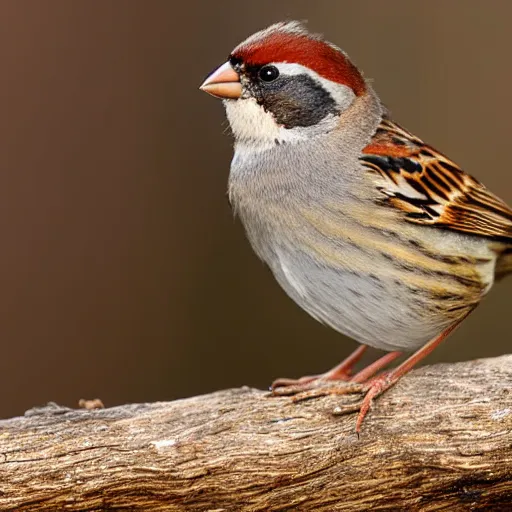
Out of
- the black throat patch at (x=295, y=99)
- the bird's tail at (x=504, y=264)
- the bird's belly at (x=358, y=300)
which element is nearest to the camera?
the bird's belly at (x=358, y=300)

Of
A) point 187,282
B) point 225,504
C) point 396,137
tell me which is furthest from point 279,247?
point 187,282

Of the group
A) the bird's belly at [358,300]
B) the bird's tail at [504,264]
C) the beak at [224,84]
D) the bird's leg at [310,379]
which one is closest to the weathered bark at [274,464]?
the bird's leg at [310,379]

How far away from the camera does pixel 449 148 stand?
252 inches

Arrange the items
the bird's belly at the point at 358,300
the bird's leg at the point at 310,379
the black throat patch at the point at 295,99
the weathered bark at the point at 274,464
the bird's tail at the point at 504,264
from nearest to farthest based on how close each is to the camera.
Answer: the weathered bark at the point at 274,464 → the bird's belly at the point at 358,300 → the black throat patch at the point at 295,99 → the bird's leg at the point at 310,379 → the bird's tail at the point at 504,264

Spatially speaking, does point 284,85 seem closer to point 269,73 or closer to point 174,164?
point 269,73

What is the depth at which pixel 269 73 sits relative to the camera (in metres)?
3.93

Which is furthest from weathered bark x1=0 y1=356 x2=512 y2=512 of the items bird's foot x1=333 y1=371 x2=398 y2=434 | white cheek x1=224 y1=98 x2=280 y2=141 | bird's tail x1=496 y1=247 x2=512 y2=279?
white cheek x1=224 y1=98 x2=280 y2=141

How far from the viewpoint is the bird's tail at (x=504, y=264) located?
4.29m

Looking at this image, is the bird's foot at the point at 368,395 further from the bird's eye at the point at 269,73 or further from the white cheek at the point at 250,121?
the bird's eye at the point at 269,73

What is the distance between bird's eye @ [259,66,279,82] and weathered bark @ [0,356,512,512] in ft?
4.13

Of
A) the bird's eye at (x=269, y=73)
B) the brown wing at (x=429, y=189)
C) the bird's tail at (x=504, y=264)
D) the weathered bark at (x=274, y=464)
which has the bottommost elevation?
the weathered bark at (x=274, y=464)

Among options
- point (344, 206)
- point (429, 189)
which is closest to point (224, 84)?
point (344, 206)

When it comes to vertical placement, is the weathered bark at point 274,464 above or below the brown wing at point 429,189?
below

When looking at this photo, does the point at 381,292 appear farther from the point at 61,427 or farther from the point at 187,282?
the point at 187,282
